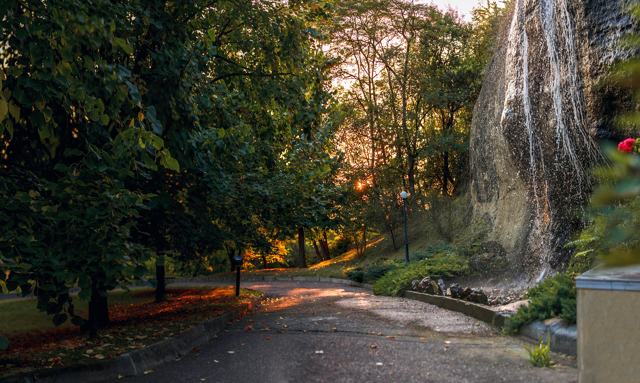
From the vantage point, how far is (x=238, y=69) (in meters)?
10.4

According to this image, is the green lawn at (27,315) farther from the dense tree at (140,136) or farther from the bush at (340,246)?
the bush at (340,246)

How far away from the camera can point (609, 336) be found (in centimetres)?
386

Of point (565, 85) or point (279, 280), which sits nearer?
point (565, 85)

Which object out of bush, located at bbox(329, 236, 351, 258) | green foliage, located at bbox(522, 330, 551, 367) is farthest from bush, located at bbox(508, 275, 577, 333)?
bush, located at bbox(329, 236, 351, 258)

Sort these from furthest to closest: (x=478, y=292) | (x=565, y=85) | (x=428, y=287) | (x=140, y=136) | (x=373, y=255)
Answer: (x=373, y=255)
(x=428, y=287)
(x=565, y=85)
(x=478, y=292)
(x=140, y=136)

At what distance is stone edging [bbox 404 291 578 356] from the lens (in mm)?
5426

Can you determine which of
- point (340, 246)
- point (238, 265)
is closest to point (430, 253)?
point (238, 265)

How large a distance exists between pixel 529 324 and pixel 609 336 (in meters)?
2.81

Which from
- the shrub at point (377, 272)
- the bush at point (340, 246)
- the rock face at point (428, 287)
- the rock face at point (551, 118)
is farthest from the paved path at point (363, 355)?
the bush at point (340, 246)

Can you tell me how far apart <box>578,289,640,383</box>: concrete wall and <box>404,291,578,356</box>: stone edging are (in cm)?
153

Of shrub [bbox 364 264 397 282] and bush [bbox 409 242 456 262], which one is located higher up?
bush [bbox 409 242 456 262]

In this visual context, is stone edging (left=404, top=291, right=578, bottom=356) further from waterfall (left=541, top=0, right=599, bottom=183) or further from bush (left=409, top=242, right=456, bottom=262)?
bush (left=409, top=242, right=456, bottom=262)

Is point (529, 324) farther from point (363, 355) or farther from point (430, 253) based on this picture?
point (430, 253)

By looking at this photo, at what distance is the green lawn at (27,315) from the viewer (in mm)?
12528
